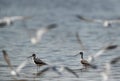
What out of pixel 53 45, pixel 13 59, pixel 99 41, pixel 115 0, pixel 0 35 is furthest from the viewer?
pixel 115 0

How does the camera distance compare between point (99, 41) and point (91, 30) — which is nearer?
point (99, 41)

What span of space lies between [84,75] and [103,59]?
8.61 ft

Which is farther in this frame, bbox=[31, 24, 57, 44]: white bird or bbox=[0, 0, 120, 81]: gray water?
bbox=[0, 0, 120, 81]: gray water

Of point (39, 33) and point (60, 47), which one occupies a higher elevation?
point (60, 47)

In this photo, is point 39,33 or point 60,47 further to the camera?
point 60,47

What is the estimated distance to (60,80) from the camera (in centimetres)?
1163

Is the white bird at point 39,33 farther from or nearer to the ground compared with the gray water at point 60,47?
nearer to the ground

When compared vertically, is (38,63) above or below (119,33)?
below

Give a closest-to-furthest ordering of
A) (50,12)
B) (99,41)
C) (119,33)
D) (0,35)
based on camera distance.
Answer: (99,41) → (0,35) → (119,33) → (50,12)

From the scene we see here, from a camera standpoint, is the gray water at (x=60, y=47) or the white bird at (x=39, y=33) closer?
the white bird at (x=39, y=33)

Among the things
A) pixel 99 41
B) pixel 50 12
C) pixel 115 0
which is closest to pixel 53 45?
pixel 99 41

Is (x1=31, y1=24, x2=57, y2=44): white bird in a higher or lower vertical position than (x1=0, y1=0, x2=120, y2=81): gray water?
lower

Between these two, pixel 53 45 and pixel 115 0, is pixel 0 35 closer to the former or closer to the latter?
pixel 53 45

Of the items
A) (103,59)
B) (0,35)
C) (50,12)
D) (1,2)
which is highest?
(1,2)
